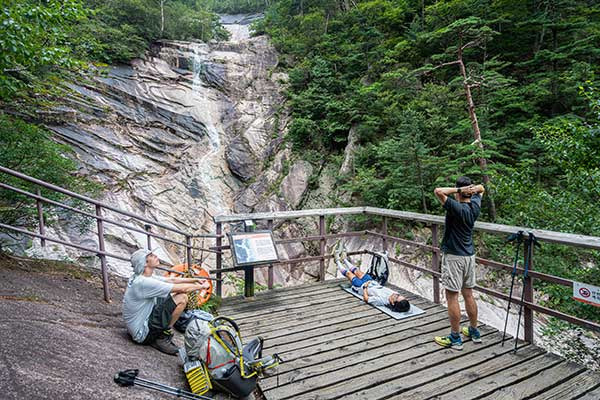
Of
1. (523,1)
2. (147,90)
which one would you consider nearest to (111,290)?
(147,90)

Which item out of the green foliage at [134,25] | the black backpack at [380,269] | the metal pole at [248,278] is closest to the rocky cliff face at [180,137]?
the green foliage at [134,25]

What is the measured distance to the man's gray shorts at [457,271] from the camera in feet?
10.0

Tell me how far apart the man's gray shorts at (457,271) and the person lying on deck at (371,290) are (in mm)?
981

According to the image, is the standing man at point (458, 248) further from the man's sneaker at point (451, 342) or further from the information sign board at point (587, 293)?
the information sign board at point (587, 293)

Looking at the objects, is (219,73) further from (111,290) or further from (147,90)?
(111,290)

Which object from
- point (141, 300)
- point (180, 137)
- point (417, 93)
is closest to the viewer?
point (141, 300)

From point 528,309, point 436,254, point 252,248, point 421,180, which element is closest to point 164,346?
point 252,248

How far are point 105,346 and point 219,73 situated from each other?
58.4 ft

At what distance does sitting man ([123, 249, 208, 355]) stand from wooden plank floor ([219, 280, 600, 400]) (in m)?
1.02

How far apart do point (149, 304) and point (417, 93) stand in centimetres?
1077

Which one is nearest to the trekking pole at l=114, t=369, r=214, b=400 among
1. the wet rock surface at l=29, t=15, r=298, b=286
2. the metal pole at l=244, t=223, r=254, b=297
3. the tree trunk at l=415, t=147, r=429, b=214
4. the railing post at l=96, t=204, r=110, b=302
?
the railing post at l=96, t=204, r=110, b=302

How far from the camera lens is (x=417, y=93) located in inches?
411

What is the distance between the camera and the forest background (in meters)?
4.30

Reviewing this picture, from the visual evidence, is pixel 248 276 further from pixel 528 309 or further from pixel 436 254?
pixel 528 309
